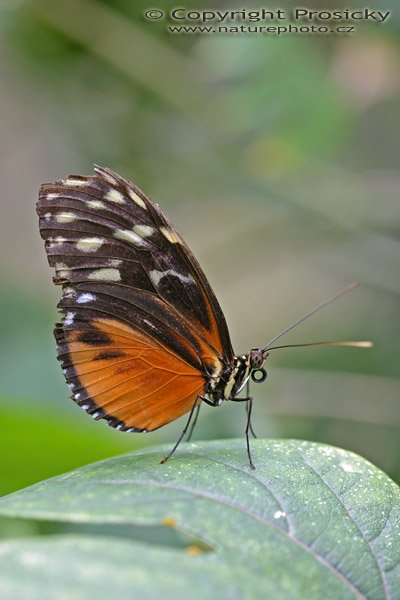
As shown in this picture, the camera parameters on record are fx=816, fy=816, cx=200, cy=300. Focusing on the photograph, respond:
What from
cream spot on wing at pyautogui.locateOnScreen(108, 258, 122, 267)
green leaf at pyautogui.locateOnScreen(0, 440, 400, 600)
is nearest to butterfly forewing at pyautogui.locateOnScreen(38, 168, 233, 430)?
cream spot on wing at pyautogui.locateOnScreen(108, 258, 122, 267)

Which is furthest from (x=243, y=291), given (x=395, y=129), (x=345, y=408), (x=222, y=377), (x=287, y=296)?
(x=222, y=377)

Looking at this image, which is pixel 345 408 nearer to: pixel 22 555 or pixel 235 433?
pixel 235 433

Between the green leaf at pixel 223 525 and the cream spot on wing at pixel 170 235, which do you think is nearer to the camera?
the green leaf at pixel 223 525

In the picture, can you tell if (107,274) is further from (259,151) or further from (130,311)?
(259,151)

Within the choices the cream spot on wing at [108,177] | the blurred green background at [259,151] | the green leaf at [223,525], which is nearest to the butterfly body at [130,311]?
the cream spot on wing at [108,177]

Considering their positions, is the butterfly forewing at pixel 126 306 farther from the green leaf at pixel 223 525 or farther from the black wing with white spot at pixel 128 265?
the green leaf at pixel 223 525

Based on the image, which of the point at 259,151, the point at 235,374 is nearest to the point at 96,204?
the point at 235,374
